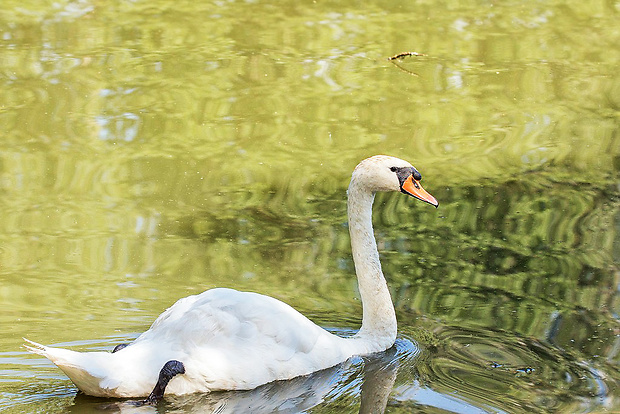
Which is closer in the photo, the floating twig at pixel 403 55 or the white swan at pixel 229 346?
the white swan at pixel 229 346

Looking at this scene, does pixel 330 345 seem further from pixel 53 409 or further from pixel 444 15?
pixel 444 15

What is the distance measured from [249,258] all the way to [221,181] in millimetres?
1811

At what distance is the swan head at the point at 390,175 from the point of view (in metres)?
6.23

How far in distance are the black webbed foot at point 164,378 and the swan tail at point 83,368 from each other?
0.64 feet

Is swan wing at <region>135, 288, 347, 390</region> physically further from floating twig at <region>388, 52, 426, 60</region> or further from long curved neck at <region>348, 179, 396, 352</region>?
floating twig at <region>388, 52, 426, 60</region>

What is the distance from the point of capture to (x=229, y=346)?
554 centimetres

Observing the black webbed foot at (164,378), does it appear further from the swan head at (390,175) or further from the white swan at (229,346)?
the swan head at (390,175)

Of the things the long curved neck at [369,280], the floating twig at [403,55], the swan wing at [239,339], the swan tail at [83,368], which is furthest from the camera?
the floating twig at [403,55]

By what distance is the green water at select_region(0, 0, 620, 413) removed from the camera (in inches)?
233

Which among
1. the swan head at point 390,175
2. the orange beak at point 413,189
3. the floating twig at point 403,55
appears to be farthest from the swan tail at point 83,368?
the floating twig at point 403,55

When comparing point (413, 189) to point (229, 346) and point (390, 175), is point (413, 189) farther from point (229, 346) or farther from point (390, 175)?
point (229, 346)

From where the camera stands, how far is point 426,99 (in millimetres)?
11383

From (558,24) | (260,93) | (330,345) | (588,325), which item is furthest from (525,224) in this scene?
(558,24)

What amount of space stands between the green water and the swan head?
87cm
